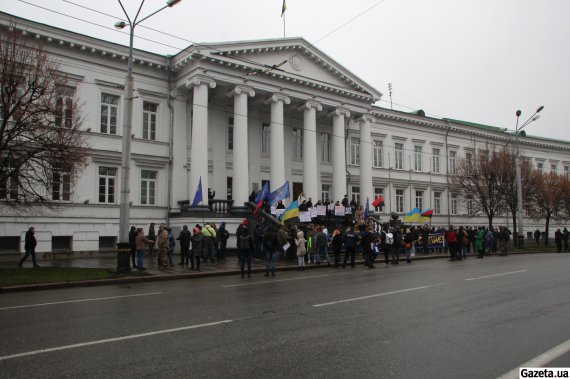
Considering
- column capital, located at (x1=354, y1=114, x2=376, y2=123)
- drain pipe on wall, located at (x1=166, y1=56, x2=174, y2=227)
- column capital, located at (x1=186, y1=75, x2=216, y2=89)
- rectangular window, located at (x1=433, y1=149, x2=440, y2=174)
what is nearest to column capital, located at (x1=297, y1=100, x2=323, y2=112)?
column capital, located at (x1=354, y1=114, x2=376, y2=123)

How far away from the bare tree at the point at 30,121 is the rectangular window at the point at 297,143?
66.9ft

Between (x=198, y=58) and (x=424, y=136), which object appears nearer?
(x=198, y=58)

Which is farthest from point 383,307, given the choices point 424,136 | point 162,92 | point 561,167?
point 561,167

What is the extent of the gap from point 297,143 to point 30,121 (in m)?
22.8

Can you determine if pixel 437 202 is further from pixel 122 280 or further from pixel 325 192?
pixel 122 280

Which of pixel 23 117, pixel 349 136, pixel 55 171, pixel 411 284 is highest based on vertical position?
pixel 349 136

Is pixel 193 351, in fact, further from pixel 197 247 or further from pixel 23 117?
pixel 23 117

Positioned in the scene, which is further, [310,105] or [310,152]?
[310,105]

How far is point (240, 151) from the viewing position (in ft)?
94.8

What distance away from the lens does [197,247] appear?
18.2m

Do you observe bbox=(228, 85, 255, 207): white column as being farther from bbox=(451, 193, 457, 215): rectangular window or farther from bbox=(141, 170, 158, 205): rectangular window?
bbox=(451, 193, 457, 215): rectangular window

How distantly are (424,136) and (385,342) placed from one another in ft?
138

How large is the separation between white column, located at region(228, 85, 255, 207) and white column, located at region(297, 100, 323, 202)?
498 centimetres

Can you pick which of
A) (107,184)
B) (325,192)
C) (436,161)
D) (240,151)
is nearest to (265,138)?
(240,151)
